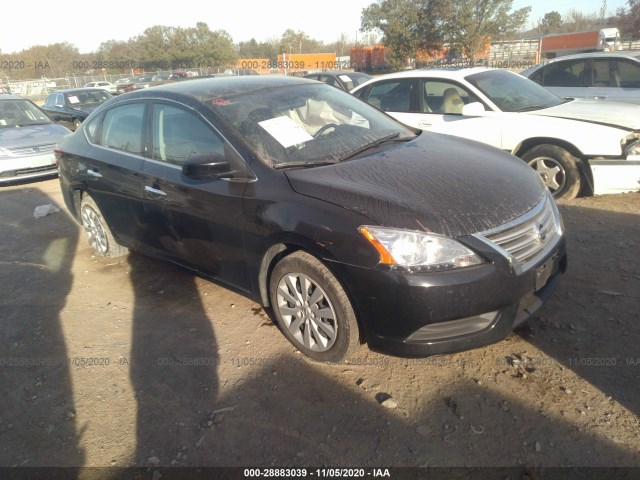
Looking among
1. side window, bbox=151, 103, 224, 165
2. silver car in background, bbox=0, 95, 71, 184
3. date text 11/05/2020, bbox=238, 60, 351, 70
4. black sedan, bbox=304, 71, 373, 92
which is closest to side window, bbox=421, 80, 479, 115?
side window, bbox=151, 103, 224, 165

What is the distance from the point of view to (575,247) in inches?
164

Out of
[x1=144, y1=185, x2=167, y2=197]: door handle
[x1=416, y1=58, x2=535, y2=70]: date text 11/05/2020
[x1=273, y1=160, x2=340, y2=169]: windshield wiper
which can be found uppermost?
[x1=416, y1=58, x2=535, y2=70]: date text 11/05/2020

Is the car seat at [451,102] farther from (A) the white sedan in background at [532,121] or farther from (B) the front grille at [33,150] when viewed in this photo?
(B) the front grille at [33,150]

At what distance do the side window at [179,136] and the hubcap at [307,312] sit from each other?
103 cm

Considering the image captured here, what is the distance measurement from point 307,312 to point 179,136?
5.62 feet

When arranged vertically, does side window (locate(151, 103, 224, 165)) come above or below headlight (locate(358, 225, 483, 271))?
above

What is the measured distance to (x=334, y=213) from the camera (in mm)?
2539

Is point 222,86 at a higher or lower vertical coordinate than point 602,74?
lower

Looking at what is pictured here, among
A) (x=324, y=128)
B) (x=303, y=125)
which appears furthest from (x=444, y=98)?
(x=303, y=125)

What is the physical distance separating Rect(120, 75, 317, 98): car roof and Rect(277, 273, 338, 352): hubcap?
1.61m

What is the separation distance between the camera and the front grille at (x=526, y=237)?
2.45 metres

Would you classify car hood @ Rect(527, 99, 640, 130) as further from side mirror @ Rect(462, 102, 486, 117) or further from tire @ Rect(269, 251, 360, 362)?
tire @ Rect(269, 251, 360, 362)

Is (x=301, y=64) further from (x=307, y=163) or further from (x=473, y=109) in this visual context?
(x=307, y=163)

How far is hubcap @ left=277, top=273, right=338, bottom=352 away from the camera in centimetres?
275
